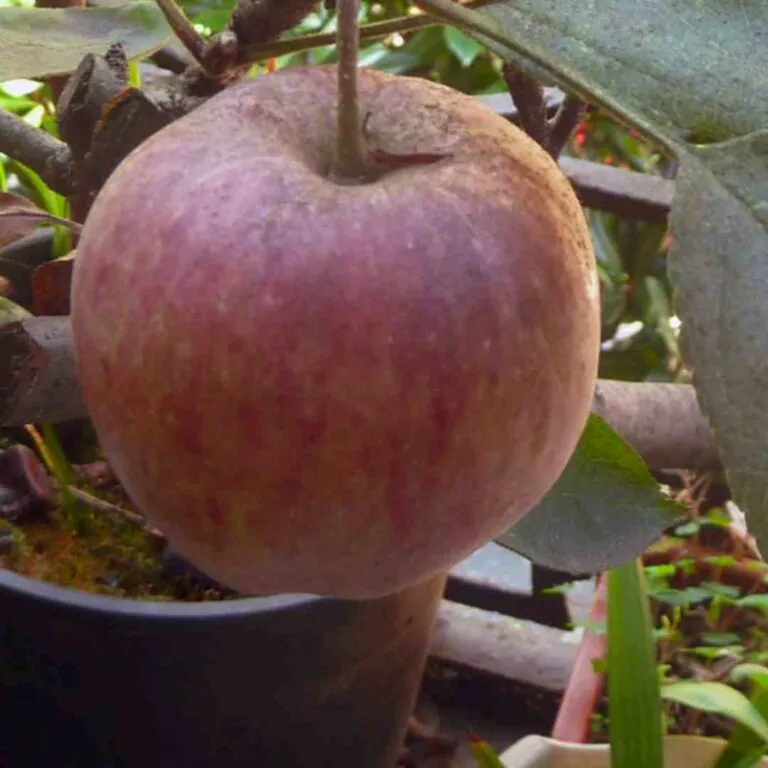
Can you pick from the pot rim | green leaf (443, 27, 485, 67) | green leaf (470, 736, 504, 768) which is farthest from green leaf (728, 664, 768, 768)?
green leaf (443, 27, 485, 67)

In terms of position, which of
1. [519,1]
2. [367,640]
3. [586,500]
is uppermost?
[519,1]

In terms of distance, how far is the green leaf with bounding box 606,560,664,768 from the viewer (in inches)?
23.7

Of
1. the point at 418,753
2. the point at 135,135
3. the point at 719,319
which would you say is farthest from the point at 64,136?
the point at 418,753

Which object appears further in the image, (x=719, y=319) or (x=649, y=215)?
(x=649, y=215)

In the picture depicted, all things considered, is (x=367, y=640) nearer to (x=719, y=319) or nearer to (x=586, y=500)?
(x=586, y=500)

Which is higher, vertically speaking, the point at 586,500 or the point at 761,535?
the point at 761,535

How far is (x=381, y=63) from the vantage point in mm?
1468

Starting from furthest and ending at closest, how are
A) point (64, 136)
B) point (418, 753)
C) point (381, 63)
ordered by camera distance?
point (381, 63), point (418, 753), point (64, 136)

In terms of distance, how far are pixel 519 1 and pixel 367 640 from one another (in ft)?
1.17

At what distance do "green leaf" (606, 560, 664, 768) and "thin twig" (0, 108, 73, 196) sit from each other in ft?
1.28

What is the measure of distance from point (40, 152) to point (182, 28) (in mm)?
150

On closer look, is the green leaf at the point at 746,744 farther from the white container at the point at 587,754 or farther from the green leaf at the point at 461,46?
the green leaf at the point at 461,46

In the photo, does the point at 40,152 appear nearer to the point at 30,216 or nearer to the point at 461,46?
the point at 30,216

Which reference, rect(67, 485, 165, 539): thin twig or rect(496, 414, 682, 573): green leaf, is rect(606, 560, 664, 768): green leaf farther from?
rect(67, 485, 165, 539): thin twig
